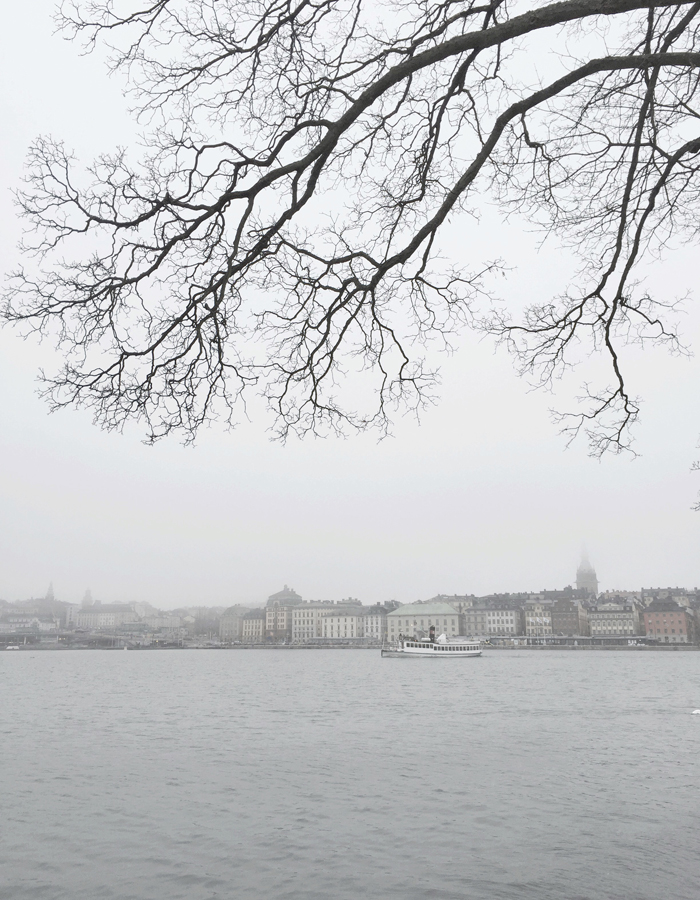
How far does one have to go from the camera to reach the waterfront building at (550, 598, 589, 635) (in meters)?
160

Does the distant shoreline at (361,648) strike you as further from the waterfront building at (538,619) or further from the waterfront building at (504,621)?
the waterfront building at (504,621)

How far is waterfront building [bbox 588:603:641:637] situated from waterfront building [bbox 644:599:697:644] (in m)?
5.13

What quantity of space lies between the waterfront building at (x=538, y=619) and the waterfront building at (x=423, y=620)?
14266 millimetres

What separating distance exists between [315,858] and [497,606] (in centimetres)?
17003

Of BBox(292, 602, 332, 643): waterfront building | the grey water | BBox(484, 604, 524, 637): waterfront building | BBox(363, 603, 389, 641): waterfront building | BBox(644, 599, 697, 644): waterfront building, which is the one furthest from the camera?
BBox(292, 602, 332, 643): waterfront building

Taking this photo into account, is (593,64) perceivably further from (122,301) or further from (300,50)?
(122,301)

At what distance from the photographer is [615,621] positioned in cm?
15838

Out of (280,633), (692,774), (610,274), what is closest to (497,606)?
(280,633)

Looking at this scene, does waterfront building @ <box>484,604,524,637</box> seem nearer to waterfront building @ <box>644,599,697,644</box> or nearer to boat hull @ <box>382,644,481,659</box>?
waterfront building @ <box>644,599,697,644</box>

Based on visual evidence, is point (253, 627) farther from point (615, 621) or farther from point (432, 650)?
point (432, 650)

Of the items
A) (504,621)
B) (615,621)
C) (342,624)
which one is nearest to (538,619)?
(504,621)

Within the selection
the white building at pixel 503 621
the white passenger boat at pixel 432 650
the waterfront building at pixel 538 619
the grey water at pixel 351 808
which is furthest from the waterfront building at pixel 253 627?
the grey water at pixel 351 808

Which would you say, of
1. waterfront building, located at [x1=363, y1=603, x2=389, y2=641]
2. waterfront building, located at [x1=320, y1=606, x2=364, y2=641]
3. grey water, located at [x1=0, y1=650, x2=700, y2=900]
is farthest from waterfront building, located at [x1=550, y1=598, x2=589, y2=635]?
grey water, located at [x1=0, y1=650, x2=700, y2=900]

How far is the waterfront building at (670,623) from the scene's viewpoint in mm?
146000
